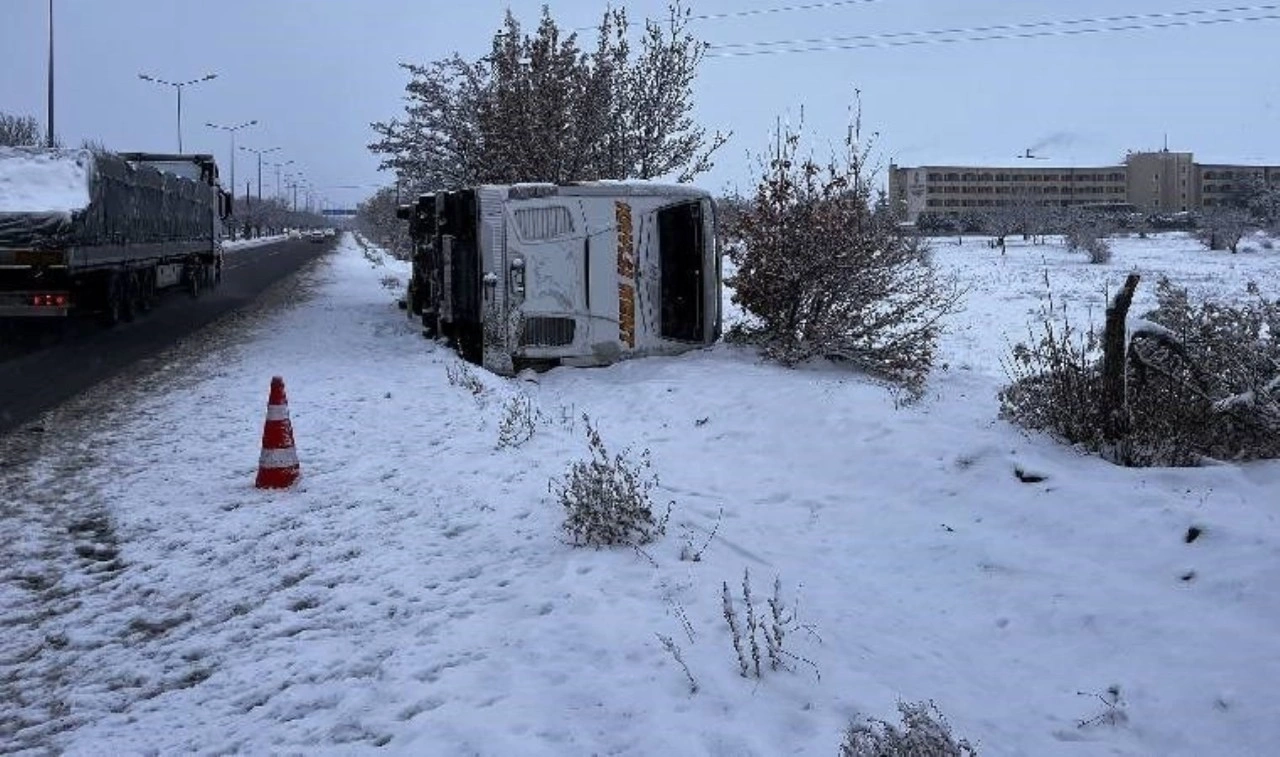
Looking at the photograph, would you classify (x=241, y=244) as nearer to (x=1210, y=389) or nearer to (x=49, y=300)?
(x=49, y=300)

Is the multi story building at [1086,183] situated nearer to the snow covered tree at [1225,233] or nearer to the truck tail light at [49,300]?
the snow covered tree at [1225,233]

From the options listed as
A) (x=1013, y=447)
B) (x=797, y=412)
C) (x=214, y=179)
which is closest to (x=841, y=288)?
(x=797, y=412)

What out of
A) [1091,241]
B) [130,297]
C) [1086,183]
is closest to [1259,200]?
[1086,183]

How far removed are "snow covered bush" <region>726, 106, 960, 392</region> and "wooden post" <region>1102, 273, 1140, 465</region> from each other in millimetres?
4752

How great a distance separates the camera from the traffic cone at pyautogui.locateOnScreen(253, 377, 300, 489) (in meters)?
6.74

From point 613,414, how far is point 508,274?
110 inches

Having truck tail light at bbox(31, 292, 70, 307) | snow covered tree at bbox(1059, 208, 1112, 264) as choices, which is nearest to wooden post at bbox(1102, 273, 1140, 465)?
truck tail light at bbox(31, 292, 70, 307)

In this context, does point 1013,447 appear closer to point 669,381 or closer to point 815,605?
point 815,605

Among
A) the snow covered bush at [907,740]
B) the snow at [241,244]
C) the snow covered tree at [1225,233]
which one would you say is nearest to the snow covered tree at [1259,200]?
the snow covered tree at [1225,233]

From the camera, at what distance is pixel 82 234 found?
14.1m

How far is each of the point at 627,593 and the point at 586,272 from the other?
24.0 feet

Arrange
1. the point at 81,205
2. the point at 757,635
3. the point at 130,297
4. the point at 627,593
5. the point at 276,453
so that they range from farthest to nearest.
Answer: the point at 130,297
the point at 81,205
the point at 276,453
the point at 627,593
the point at 757,635

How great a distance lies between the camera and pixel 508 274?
11.4m

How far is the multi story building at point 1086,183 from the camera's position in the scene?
13438cm
